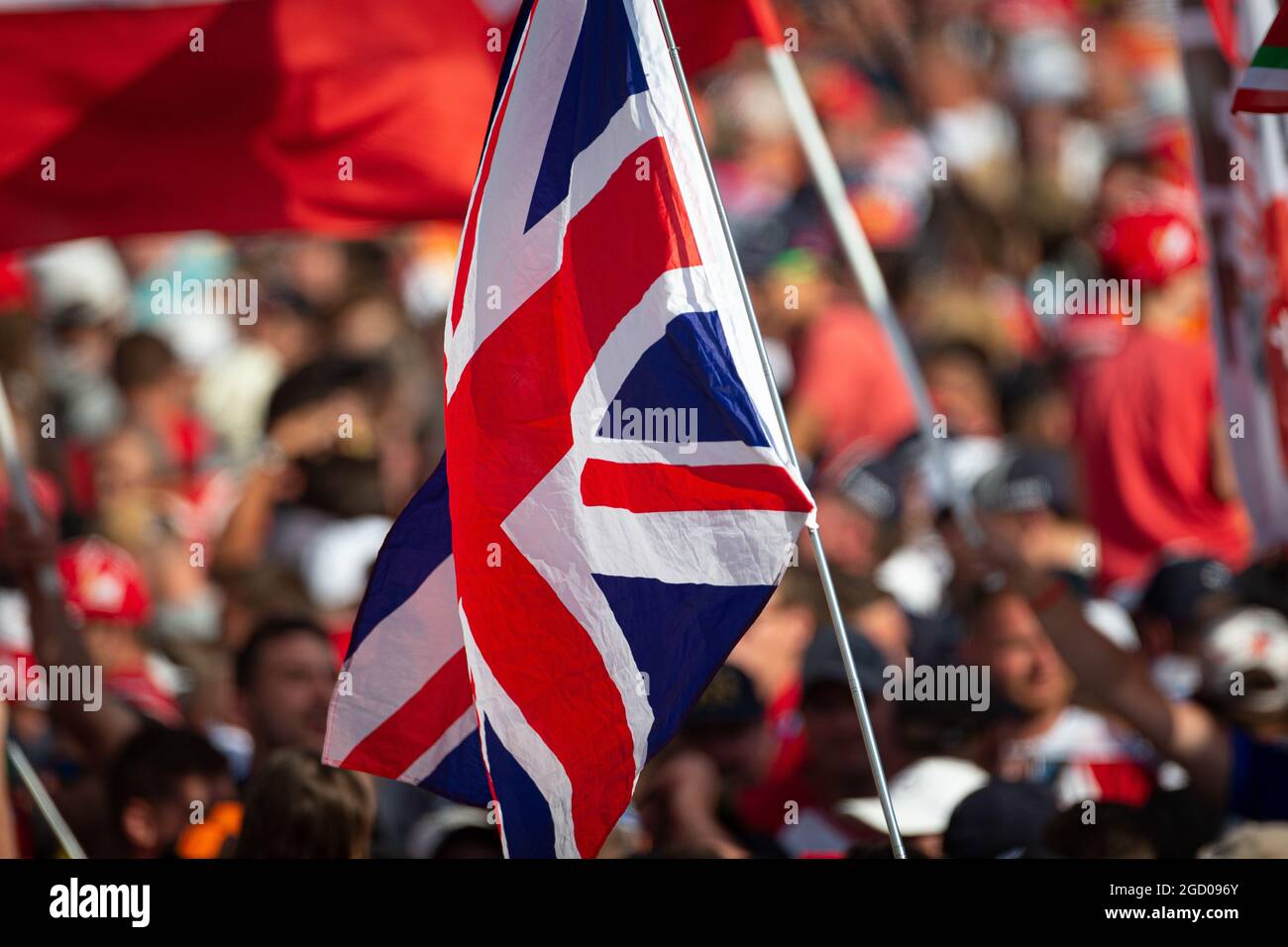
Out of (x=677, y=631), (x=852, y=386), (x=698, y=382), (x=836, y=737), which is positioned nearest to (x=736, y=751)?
(x=836, y=737)

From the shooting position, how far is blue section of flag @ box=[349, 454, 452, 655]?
4008mm

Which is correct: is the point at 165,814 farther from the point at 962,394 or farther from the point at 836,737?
the point at 962,394

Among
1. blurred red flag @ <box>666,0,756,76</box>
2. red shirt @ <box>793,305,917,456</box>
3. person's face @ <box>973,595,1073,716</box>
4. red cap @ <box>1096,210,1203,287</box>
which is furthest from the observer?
red shirt @ <box>793,305,917,456</box>

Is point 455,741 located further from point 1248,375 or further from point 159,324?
point 159,324

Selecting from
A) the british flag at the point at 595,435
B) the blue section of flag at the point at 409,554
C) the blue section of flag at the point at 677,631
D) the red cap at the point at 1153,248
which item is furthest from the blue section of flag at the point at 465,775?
the red cap at the point at 1153,248

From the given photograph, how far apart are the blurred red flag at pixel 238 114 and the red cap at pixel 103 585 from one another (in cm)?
110

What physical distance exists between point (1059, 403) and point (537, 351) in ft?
12.2

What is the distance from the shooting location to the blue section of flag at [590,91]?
360 centimetres

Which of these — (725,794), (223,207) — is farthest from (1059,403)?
(223,207)

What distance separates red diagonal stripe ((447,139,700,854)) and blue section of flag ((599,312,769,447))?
10cm

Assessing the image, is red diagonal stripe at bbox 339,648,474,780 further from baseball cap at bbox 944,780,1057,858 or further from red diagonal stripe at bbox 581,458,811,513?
baseball cap at bbox 944,780,1057,858

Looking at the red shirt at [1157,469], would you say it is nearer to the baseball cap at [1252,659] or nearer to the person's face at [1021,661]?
the person's face at [1021,661]

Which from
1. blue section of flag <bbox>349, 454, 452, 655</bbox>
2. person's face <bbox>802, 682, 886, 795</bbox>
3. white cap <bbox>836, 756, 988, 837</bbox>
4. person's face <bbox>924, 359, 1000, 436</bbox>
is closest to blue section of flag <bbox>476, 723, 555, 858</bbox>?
blue section of flag <bbox>349, 454, 452, 655</bbox>

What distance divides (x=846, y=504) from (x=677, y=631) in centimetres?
297
